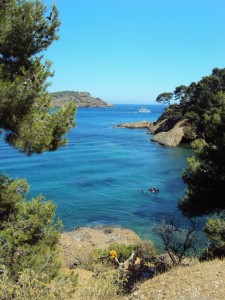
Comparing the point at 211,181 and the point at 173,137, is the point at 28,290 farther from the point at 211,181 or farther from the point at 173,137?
the point at 173,137

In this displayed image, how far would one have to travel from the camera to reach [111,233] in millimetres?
25172

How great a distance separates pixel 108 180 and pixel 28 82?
32.5m

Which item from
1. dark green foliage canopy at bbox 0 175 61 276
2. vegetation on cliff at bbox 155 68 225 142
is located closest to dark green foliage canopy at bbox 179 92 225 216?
dark green foliage canopy at bbox 0 175 61 276

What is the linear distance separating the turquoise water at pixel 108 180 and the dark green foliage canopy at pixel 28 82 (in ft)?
57.1

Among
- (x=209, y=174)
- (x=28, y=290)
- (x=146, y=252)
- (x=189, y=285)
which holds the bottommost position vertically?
(x=146, y=252)

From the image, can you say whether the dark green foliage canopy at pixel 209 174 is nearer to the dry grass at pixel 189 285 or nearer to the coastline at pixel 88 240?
the dry grass at pixel 189 285

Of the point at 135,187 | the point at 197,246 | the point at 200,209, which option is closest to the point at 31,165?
the point at 135,187

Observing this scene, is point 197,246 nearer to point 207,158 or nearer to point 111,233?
point 111,233

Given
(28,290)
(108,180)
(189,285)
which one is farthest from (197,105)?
(28,290)

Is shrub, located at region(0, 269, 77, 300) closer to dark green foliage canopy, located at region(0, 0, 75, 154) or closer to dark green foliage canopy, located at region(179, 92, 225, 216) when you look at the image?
dark green foliage canopy, located at region(0, 0, 75, 154)

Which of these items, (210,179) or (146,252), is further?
(146,252)

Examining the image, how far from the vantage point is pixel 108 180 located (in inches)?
1598

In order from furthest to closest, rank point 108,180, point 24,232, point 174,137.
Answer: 1. point 174,137
2. point 108,180
3. point 24,232

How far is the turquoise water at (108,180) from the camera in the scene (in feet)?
95.3
